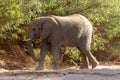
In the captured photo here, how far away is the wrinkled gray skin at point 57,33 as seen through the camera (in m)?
11.3

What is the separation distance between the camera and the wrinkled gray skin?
445 inches

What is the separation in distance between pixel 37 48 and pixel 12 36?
4.00 feet

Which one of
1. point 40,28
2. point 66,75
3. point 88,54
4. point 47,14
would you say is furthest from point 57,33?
point 47,14

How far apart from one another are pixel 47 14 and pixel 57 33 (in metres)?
3.64

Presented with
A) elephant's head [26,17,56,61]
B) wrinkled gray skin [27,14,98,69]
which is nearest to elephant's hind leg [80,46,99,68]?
wrinkled gray skin [27,14,98,69]

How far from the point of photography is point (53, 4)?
14.0 meters

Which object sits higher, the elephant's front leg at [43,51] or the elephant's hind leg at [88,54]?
the elephant's front leg at [43,51]

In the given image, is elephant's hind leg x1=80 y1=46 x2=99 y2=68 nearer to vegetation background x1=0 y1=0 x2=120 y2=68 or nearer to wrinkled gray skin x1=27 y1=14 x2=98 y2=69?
wrinkled gray skin x1=27 y1=14 x2=98 y2=69

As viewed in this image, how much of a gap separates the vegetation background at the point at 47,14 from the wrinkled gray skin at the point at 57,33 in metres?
1.08

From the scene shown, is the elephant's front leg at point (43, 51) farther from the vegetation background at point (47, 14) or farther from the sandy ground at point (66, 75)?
the sandy ground at point (66, 75)

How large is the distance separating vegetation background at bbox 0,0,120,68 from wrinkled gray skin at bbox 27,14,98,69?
1.08 m

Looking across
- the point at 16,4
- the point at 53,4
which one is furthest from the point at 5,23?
the point at 53,4

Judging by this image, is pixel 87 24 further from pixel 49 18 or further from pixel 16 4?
pixel 16 4

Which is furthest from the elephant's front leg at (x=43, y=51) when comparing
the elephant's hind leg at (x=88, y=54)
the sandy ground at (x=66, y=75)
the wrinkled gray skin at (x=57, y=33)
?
the sandy ground at (x=66, y=75)
